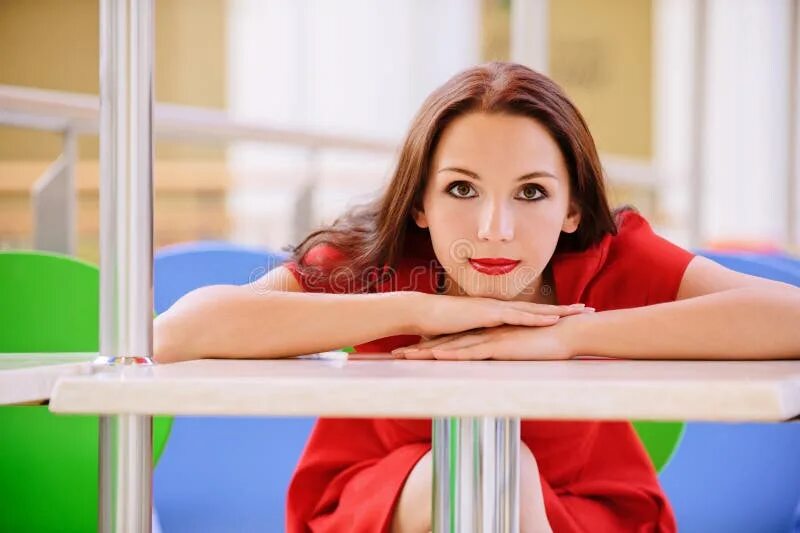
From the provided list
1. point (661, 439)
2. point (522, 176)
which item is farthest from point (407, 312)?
point (661, 439)

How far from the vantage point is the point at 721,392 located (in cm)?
48

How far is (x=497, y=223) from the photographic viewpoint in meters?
0.83

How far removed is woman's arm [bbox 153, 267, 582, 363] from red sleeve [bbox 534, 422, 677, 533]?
246 mm

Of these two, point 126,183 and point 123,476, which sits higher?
point 126,183

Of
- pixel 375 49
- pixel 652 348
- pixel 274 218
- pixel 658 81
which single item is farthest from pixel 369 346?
pixel 658 81

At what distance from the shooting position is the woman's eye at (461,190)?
0.87 metres

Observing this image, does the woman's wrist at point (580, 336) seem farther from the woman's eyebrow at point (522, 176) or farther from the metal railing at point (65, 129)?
the metal railing at point (65, 129)

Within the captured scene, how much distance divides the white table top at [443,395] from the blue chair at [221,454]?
0.86 metres

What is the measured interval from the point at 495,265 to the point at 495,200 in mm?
61

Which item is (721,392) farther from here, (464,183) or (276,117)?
(276,117)

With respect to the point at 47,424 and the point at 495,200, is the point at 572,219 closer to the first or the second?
the point at 495,200

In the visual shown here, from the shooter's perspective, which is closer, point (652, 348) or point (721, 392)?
point (721, 392)

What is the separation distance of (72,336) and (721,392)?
896mm

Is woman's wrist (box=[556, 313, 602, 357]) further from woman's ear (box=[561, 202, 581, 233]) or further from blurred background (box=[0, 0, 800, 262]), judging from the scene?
blurred background (box=[0, 0, 800, 262])
